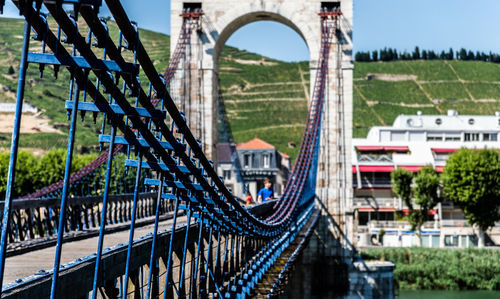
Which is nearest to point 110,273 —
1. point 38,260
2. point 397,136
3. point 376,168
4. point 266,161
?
point 38,260

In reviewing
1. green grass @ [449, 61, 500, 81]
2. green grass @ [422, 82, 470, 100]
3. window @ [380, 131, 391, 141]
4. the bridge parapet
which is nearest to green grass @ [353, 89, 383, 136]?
green grass @ [422, 82, 470, 100]

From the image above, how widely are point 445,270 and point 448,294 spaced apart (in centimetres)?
122

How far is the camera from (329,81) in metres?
14.9

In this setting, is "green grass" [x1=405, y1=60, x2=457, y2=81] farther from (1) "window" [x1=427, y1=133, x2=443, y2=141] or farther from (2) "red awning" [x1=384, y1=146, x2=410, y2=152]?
(2) "red awning" [x1=384, y1=146, x2=410, y2=152]

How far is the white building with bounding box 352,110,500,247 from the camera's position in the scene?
32.2 meters

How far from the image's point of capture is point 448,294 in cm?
2462

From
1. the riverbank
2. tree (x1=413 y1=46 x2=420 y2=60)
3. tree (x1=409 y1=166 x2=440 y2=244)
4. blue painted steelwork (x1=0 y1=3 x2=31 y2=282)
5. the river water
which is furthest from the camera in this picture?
tree (x1=413 y1=46 x2=420 y2=60)

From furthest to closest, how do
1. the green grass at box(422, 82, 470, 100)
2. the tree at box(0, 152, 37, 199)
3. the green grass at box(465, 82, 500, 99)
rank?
the green grass at box(422, 82, 470, 100)
the green grass at box(465, 82, 500, 99)
the tree at box(0, 152, 37, 199)

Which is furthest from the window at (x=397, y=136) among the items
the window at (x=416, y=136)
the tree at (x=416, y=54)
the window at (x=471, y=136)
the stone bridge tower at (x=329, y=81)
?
the tree at (x=416, y=54)

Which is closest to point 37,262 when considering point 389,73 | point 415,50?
point 389,73

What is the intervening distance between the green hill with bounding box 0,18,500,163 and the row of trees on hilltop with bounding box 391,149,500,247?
2788 cm

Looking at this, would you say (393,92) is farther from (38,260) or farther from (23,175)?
(38,260)

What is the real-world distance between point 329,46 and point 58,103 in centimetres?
4315

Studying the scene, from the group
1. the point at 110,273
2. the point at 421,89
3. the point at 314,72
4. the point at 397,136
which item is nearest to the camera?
the point at 110,273
